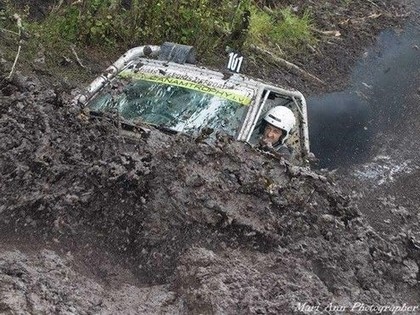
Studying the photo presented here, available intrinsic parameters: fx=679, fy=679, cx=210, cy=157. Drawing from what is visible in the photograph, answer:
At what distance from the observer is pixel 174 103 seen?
5.48 m

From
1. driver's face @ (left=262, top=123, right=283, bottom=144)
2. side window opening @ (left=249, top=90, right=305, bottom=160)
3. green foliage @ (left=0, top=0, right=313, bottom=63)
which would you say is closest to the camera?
side window opening @ (left=249, top=90, right=305, bottom=160)

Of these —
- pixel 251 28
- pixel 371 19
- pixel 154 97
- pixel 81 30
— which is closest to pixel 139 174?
pixel 154 97

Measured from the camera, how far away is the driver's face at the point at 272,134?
6148 millimetres

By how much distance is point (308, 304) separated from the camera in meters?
3.64

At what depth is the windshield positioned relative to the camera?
5316mm

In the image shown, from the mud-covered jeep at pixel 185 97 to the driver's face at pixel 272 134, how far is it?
0.62ft

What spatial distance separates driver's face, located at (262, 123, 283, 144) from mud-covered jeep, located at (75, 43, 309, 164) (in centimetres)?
19

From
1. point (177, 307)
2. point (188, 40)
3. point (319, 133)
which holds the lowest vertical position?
point (319, 133)

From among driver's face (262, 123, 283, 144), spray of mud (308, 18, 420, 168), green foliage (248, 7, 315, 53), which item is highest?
driver's face (262, 123, 283, 144)

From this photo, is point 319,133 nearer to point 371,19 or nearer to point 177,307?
point 371,19

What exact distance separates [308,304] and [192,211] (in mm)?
971

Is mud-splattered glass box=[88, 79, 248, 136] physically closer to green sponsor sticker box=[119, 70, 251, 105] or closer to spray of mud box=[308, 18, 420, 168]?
green sponsor sticker box=[119, 70, 251, 105]

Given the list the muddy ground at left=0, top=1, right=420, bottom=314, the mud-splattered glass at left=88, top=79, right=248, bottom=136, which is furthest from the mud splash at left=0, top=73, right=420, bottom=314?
the mud-splattered glass at left=88, top=79, right=248, bottom=136

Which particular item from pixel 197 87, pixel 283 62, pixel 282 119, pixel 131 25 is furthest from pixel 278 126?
pixel 283 62
